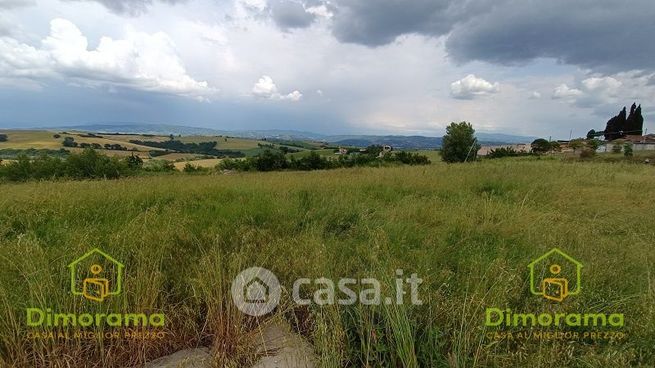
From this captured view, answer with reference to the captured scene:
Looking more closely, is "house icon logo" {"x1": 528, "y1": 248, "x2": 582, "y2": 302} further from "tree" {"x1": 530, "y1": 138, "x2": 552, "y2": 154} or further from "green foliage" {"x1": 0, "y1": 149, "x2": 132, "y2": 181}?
"tree" {"x1": 530, "y1": 138, "x2": 552, "y2": 154}

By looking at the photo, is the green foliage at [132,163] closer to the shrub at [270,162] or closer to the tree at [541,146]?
the shrub at [270,162]

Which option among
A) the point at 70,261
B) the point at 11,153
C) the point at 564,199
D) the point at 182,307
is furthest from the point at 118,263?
the point at 11,153

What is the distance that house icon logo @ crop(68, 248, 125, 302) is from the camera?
2.31m

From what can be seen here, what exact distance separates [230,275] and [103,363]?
96 cm

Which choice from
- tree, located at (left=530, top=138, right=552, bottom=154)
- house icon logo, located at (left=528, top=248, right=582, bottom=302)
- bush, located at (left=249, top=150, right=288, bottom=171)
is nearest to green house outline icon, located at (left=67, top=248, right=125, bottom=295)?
house icon logo, located at (left=528, top=248, right=582, bottom=302)

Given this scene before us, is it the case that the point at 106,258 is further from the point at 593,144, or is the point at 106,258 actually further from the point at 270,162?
the point at 593,144

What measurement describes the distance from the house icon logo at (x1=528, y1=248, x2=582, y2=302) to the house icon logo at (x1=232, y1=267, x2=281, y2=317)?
84.2 inches

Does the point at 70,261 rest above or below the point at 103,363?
above

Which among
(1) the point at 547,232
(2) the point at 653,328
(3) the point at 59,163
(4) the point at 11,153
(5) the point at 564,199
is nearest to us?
(2) the point at 653,328

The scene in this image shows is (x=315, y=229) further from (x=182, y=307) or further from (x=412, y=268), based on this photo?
(x=182, y=307)

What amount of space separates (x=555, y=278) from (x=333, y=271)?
1.96 m

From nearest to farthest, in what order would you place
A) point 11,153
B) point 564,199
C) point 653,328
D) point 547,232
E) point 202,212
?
1. point 653,328
2. point 547,232
3. point 202,212
4. point 564,199
5. point 11,153

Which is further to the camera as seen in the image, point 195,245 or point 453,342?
point 195,245

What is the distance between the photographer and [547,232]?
4508 millimetres
